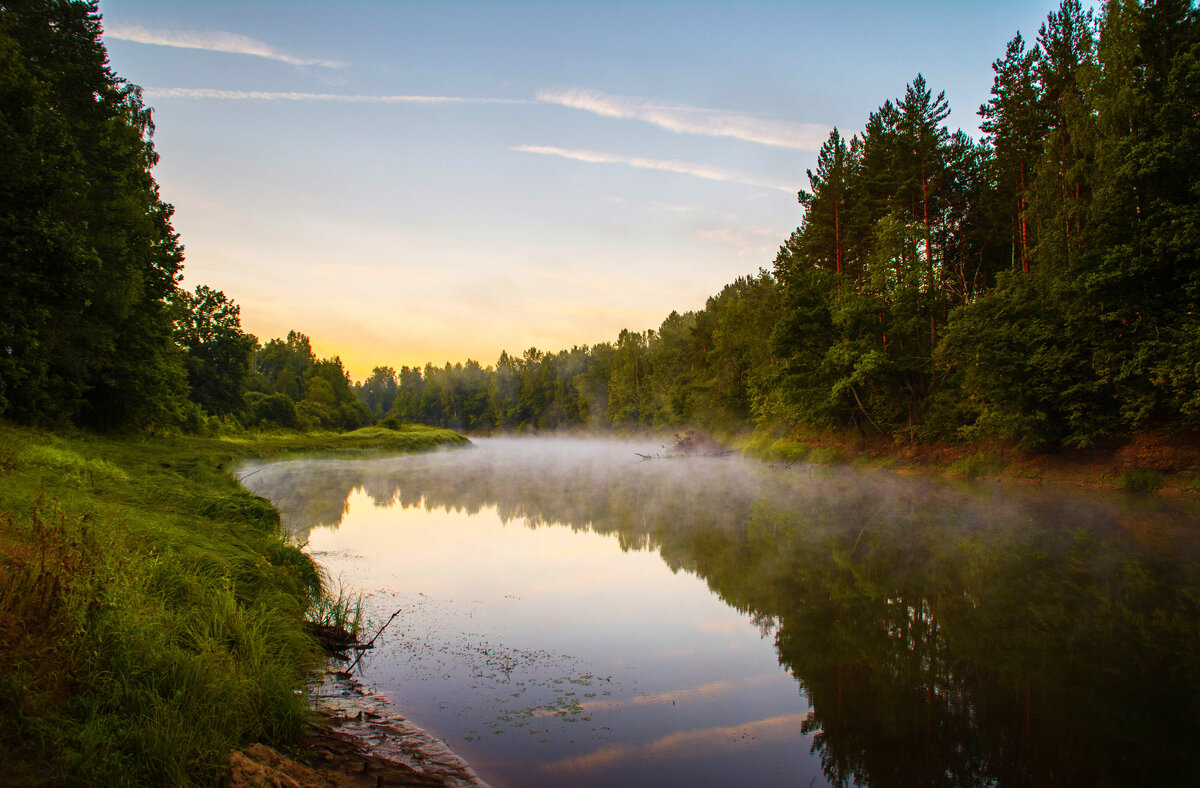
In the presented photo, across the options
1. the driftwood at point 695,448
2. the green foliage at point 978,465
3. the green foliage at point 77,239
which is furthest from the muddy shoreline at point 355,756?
the driftwood at point 695,448

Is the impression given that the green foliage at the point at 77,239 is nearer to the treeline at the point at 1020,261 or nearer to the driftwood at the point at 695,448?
the treeline at the point at 1020,261

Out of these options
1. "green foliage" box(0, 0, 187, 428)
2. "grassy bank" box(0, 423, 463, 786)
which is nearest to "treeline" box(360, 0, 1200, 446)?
"grassy bank" box(0, 423, 463, 786)

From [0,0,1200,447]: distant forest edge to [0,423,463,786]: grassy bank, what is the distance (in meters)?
9.90

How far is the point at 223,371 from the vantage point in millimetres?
51500

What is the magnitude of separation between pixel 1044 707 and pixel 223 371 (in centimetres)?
5896

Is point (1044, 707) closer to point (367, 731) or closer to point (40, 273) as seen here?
point (367, 731)

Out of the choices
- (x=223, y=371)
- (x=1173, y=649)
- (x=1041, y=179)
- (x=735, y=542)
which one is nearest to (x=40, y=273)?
(x=735, y=542)

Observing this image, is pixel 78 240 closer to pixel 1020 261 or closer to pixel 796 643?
pixel 796 643

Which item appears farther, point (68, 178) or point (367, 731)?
point (68, 178)

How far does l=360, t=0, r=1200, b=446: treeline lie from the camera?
744 inches

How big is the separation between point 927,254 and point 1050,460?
11366mm

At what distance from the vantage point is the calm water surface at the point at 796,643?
527 centimetres

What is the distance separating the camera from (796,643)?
808 centimetres

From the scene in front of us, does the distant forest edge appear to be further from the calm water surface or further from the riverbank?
the calm water surface
